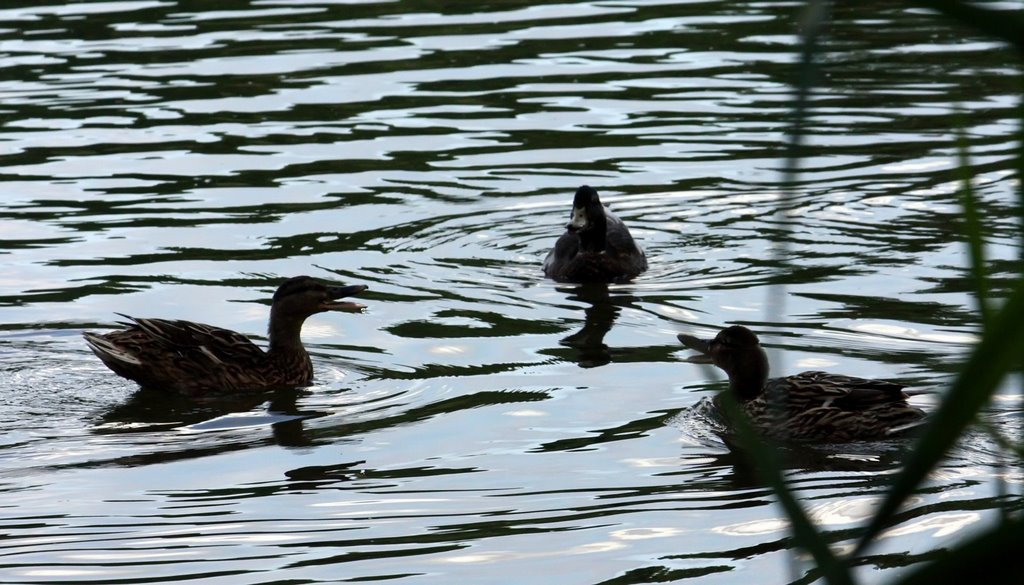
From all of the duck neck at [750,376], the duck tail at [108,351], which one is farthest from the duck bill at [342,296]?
the duck neck at [750,376]

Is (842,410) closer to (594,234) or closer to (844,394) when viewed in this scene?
(844,394)

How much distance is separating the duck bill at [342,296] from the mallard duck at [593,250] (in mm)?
2466

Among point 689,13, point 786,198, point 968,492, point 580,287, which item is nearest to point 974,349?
A: point 786,198

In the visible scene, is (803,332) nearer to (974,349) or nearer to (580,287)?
(580,287)

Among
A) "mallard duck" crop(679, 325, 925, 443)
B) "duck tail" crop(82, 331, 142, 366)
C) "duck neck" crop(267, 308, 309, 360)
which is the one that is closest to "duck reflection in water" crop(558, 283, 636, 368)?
"duck neck" crop(267, 308, 309, 360)

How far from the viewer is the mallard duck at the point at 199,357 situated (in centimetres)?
916

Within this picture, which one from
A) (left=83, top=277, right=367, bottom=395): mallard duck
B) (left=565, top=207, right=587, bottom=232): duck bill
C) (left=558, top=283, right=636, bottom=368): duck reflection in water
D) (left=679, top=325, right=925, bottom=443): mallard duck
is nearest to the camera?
(left=679, top=325, right=925, bottom=443): mallard duck

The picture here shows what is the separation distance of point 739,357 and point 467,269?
12.7 feet

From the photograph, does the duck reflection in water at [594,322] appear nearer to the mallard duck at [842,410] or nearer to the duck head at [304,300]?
the duck head at [304,300]

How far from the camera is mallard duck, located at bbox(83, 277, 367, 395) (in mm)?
9164

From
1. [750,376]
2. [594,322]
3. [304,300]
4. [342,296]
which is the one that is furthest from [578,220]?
[750,376]

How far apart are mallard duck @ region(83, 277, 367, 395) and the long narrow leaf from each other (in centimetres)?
834

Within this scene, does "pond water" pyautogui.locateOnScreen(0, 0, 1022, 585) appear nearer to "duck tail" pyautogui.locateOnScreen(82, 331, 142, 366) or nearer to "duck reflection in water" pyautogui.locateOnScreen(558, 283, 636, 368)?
"duck reflection in water" pyautogui.locateOnScreen(558, 283, 636, 368)

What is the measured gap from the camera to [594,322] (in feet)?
36.0
